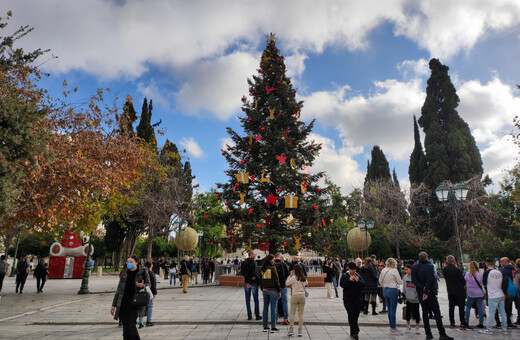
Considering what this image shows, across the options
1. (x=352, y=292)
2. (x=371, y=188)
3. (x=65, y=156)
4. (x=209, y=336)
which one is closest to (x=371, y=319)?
(x=352, y=292)

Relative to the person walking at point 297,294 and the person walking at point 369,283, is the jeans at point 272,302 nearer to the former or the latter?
the person walking at point 297,294

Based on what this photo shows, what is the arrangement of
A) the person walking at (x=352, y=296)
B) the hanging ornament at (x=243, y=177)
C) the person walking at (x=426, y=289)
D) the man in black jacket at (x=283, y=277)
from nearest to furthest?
the person walking at (x=352, y=296), the person walking at (x=426, y=289), the man in black jacket at (x=283, y=277), the hanging ornament at (x=243, y=177)

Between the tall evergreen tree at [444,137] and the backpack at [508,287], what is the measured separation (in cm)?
2887

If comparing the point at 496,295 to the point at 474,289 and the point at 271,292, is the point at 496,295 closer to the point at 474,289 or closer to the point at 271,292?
the point at 474,289

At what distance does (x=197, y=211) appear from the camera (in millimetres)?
42938

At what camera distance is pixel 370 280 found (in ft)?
35.0

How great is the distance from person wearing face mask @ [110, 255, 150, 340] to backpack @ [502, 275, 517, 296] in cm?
847

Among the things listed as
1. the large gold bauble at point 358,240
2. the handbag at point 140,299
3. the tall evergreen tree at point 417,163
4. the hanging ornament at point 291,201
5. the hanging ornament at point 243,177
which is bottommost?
the handbag at point 140,299

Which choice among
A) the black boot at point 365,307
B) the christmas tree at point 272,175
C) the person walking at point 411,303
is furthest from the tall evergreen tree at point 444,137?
the person walking at point 411,303

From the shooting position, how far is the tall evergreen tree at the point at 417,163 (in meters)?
38.5

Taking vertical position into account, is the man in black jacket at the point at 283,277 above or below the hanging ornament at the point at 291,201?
below

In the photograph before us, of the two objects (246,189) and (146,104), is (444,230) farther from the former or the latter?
(146,104)

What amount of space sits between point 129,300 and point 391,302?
571cm

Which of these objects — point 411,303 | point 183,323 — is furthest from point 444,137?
point 183,323
